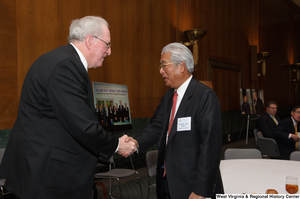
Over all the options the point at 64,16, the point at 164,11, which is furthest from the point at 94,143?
the point at 164,11

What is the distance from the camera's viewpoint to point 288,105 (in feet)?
45.3

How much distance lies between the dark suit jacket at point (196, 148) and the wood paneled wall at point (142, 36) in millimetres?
2817

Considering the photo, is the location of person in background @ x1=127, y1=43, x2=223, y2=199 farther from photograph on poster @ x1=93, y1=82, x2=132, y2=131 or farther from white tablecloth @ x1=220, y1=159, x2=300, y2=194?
photograph on poster @ x1=93, y1=82, x2=132, y2=131

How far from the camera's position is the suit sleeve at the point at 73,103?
162cm

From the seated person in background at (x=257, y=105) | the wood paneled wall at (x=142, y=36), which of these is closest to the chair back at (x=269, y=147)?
the wood paneled wall at (x=142, y=36)

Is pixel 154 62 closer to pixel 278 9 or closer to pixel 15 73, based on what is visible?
pixel 15 73

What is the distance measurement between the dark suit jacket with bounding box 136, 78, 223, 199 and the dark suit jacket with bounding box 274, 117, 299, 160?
3523mm

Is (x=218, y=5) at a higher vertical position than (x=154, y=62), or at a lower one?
higher

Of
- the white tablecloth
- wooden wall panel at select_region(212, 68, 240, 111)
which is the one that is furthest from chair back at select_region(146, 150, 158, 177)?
wooden wall panel at select_region(212, 68, 240, 111)

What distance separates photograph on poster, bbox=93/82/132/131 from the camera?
4512 mm

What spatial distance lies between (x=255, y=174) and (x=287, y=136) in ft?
8.49

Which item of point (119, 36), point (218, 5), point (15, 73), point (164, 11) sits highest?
point (218, 5)

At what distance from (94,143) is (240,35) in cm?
944

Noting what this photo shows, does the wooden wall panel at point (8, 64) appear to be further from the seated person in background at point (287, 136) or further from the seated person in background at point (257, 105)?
the seated person in background at point (257, 105)
